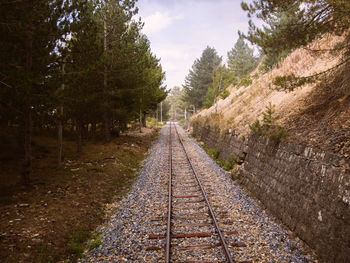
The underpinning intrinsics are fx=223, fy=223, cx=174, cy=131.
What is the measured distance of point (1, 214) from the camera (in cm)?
614

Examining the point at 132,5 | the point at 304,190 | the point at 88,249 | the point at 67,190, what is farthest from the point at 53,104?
the point at 132,5

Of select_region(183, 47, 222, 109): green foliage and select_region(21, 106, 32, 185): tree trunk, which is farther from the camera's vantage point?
select_region(183, 47, 222, 109): green foliage

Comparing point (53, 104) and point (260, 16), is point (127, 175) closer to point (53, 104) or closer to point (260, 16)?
point (53, 104)

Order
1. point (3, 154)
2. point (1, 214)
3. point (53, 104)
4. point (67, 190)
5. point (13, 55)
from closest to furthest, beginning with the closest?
point (1, 214) < point (13, 55) < point (53, 104) < point (67, 190) < point (3, 154)

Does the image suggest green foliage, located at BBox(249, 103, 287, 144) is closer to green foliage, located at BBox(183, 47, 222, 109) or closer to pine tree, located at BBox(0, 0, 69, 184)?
pine tree, located at BBox(0, 0, 69, 184)

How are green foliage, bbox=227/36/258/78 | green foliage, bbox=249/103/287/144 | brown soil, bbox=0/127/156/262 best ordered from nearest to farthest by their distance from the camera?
brown soil, bbox=0/127/156/262 → green foliage, bbox=249/103/287/144 → green foliage, bbox=227/36/258/78

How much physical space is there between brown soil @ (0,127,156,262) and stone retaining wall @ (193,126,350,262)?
5.26 meters

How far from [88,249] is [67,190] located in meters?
3.76

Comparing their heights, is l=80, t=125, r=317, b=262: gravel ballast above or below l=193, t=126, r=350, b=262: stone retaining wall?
below

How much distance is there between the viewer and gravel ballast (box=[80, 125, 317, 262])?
4.87 metres

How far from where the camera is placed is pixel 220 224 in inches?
241

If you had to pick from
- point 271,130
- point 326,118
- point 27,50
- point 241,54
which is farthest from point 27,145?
point 241,54

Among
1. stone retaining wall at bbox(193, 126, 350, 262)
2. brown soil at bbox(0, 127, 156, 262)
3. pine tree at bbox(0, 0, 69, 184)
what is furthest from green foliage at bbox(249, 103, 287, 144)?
pine tree at bbox(0, 0, 69, 184)

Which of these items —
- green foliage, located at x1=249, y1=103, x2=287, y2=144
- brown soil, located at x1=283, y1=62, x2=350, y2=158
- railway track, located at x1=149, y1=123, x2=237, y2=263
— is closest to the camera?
railway track, located at x1=149, y1=123, x2=237, y2=263
